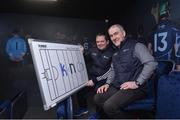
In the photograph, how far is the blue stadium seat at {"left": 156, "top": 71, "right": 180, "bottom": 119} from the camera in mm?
2205

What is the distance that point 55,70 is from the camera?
2.01 meters

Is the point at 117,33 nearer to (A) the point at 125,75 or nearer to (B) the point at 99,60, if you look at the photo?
(A) the point at 125,75

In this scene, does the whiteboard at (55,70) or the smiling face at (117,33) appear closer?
the whiteboard at (55,70)

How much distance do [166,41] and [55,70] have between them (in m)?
2.22

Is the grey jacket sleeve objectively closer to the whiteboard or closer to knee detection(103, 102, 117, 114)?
knee detection(103, 102, 117, 114)

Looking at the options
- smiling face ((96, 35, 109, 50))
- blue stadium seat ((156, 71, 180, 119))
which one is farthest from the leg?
smiling face ((96, 35, 109, 50))

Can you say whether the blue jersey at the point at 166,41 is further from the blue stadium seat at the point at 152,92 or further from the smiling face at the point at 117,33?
the smiling face at the point at 117,33

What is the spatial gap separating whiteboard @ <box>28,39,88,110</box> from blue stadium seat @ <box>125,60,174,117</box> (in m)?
0.64

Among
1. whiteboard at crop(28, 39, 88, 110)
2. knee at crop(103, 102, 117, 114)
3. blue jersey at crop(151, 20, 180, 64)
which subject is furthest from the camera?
blue jersey at crop(151, 20, 180, 64)

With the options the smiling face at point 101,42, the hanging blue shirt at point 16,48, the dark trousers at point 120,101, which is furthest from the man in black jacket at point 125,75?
the hanging blue shirt at point 16,48

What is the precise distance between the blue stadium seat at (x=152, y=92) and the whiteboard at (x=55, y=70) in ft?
2.10

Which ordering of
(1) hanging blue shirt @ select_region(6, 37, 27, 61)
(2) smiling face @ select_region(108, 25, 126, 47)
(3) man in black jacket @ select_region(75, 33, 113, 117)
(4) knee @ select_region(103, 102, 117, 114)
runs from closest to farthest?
1. (4) knee @ select_region(103, 102, 117, 114)
2. (2) smiling face @ select_region(108, 25, 126, 47)
3. (3) man in black jacket @ select_region(75, 33, 113, 117)
4. (1) hanging blue shirt @ select_region(6, 37, 27, 61)

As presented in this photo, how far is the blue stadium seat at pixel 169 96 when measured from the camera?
7.23 ft

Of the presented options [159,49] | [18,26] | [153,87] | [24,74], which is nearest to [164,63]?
[153,87]
